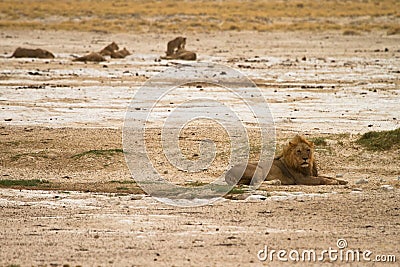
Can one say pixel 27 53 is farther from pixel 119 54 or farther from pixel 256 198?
pixel 256 198

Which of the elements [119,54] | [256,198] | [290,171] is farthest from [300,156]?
[119,54]

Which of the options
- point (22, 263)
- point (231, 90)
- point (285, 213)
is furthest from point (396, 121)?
point (22, 263)

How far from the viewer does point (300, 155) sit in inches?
447

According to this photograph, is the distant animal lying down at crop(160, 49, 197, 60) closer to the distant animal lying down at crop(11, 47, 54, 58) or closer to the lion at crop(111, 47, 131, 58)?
the lion at crop(111, 47, 131, 58)

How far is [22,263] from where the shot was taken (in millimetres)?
7168

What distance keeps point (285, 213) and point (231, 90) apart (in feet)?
42.0

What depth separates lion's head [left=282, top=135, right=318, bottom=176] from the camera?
11.3 meters

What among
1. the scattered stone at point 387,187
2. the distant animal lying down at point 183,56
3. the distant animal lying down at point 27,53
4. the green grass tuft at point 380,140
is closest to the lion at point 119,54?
the distant animal lying down at point 183,56

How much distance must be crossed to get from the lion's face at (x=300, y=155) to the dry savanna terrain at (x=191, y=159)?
549 mm

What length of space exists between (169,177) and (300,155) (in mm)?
1684

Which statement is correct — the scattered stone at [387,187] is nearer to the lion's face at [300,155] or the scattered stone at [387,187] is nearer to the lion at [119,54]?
the lion's face at [300,155]

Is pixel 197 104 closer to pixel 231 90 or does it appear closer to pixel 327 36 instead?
pixel 231 90

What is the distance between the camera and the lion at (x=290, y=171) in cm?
1105

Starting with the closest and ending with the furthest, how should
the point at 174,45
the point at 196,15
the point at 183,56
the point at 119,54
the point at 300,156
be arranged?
the point at 300,156 → the point at 183,56 → the point at 119,54 → the point at 174,45 → the point at 196,15
